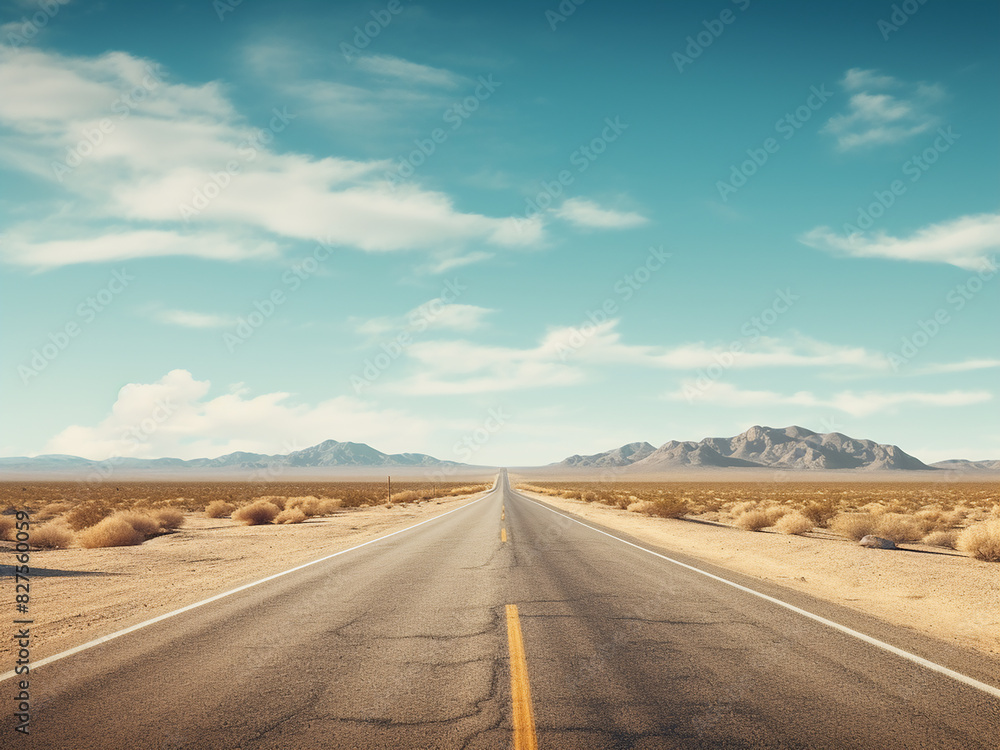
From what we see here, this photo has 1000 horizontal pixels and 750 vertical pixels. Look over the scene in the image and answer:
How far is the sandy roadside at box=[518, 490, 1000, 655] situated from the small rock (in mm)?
389

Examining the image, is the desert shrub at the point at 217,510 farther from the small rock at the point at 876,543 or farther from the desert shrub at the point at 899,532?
the desert shrub at the point at 899,532

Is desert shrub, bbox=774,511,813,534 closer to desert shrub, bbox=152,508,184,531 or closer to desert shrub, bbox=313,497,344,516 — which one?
desert shrub, bbox=152,508,184,531

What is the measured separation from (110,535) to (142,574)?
7011 mm

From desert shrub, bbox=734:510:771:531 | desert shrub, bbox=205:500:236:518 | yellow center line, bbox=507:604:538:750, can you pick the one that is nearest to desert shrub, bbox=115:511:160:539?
desert shrub, bbox=205:500:236:518

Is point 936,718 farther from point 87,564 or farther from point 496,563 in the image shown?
point 87,564

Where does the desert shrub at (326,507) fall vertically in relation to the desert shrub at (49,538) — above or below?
below

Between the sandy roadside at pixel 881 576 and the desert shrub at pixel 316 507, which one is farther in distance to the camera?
the desert shrub at pixel 316 507

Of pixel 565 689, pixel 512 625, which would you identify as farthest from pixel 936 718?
pixel 512 625

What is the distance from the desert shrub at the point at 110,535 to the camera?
17.1 meters

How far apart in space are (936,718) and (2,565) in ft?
57.8

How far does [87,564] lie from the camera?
1343 cm

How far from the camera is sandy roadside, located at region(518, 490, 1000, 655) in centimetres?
779

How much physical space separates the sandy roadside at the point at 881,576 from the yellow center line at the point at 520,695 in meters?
5.28

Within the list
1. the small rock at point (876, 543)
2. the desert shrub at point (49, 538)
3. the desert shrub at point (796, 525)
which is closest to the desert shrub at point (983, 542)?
the small rock at point (876, 543)
